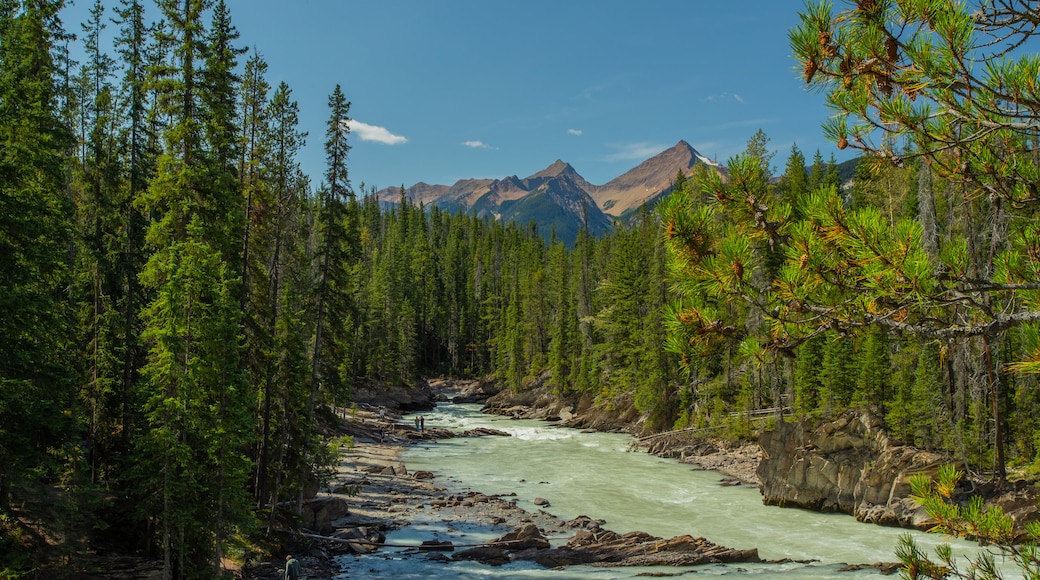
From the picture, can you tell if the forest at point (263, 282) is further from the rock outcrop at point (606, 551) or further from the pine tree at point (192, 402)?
the rock outcrop at point (606, 551)

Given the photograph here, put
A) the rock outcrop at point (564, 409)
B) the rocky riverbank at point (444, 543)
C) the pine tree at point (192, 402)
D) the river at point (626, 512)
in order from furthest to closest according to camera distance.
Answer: the rock outcrop at point (564, 409)
the rocky riverbank at point (444, 543)
the river at point (626, 512)
the pine tree at point (192, 402)

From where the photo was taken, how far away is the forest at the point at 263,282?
4.10 m

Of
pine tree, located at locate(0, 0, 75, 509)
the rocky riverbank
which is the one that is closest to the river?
the rocky riverbank

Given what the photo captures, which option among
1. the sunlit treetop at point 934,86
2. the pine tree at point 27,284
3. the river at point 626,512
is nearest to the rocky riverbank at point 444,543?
the river at point 626,512

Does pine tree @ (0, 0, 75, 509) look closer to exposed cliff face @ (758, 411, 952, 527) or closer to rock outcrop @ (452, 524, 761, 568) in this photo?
rock outcrop @ (452, 524, 761, 568)

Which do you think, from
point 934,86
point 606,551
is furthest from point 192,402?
point 934,86

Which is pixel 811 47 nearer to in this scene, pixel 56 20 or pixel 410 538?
pixel 410 538

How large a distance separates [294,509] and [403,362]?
48.0 m

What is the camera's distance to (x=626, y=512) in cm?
2406

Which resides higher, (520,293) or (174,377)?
(520,293)

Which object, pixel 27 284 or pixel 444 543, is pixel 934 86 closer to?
pixel 27 284

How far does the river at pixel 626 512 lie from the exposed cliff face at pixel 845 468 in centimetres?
70

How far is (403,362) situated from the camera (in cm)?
6912

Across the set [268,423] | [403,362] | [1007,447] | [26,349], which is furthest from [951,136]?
[403,362]
